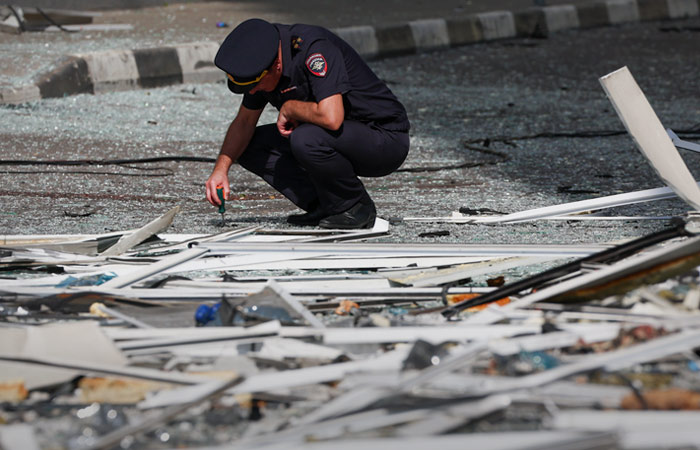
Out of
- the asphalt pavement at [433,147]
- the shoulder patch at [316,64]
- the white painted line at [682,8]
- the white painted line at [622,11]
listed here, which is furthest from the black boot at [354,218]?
the white painted line at [682,8]

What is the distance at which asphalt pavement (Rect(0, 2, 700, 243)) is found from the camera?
4.84 m

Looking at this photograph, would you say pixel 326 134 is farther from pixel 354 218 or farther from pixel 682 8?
pixel 682 8

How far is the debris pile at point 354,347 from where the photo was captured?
2.35 metres

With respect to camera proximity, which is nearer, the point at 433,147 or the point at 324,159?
the point at 324,159

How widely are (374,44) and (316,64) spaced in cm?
622

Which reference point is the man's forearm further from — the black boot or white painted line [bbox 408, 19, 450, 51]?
white painted line [bbox 408, 19, 450, 51]

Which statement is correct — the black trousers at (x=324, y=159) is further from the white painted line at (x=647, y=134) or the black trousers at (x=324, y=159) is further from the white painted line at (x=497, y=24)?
the white painted line at (x=497, y=24)

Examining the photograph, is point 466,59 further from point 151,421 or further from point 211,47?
point 151,421

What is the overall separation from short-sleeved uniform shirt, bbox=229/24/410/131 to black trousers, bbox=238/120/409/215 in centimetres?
7

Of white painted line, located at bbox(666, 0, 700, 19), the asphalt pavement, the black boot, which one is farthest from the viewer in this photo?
white painted line, located at bbox(666, 0, 700, 19)

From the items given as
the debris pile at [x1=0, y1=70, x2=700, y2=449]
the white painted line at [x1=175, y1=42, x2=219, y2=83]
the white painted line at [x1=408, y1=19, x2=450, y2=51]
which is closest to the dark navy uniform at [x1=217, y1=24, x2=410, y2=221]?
the debris pile at [x1=0, y1=70, x2=700, y2=449]

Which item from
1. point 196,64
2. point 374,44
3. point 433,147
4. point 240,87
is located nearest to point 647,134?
point 240,87

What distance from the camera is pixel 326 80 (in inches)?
169

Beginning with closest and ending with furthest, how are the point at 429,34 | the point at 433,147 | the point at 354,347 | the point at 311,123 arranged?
the point at 354,347
the point at 311,123
the point at 433,147
the point at 429,34
